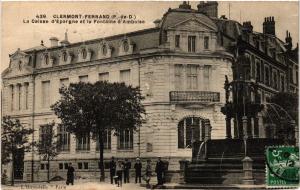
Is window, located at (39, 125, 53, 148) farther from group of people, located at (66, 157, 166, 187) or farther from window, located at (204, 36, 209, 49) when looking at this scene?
window, located at (204, 36, 209, 49)

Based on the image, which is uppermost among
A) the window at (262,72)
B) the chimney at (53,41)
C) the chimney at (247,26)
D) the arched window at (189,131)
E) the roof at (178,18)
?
the roof at (178,18)

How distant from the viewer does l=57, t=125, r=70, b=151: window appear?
2911cm

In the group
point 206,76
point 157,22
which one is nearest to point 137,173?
point 206,76

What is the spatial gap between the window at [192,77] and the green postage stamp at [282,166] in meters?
6.46

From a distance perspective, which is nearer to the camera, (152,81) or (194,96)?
(152,81)

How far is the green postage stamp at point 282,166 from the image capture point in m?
22.0

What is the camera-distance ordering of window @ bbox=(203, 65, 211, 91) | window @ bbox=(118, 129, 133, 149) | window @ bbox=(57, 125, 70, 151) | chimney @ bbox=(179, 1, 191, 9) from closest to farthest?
chimney @ bbox=(179, 1, 191, 9) < window @ bbox=(203, 65, 211, 91) < window @ bbox=(118, 129, 133, 149) < window @ bbox=(57, 125, 70, 151)

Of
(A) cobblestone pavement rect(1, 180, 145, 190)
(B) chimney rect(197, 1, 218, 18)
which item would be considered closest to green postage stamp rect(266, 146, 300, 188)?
(A) cobblestone pavement rect(1, 180, 145, 190)

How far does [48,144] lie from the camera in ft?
92.8

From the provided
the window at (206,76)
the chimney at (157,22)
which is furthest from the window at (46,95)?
the window at (206,76)

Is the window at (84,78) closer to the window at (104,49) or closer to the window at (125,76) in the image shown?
the window at (104,49)

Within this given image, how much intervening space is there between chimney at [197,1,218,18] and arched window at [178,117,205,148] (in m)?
4.55

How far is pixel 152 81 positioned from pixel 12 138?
247 inches

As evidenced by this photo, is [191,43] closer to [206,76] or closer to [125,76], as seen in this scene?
[206,76]
